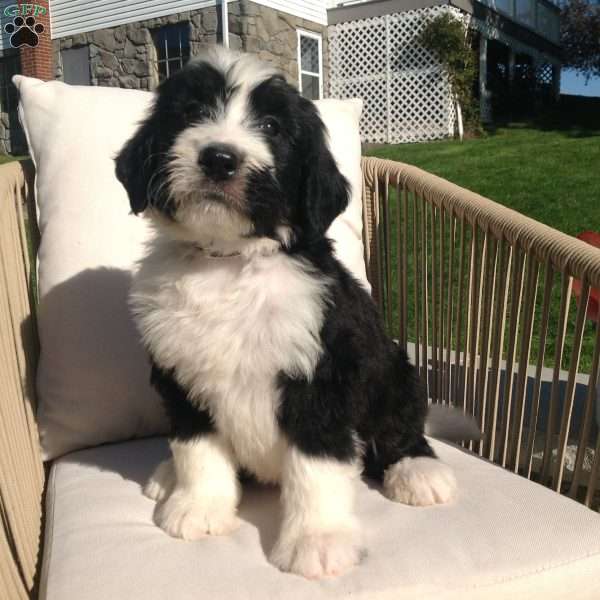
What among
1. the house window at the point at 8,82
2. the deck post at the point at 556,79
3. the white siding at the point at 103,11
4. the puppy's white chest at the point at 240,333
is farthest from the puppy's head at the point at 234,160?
the deck post at the point at 556,79

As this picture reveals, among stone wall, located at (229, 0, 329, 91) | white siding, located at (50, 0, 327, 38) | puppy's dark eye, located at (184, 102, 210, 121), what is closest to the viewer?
puppy's dark eye, located at (184, 102, 210, 121)

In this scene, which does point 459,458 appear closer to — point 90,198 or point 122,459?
point 122,459

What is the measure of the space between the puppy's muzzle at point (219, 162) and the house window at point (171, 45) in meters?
12.6

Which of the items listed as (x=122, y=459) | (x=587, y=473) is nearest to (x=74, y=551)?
Result: (x=122, y=459)

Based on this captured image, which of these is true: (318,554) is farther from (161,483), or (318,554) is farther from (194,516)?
(161,483)

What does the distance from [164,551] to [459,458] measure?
3.28 ft

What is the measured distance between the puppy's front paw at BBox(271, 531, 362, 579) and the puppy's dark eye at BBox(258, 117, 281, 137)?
1054 millimetres

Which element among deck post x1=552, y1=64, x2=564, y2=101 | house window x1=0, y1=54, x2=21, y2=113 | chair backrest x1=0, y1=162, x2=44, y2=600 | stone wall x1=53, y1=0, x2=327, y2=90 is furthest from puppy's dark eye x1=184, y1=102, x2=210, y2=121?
deck post x1=552, y1=64, x2=564, y2=101

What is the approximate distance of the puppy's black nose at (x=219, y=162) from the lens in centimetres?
174

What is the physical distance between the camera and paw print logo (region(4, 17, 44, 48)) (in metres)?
14.9

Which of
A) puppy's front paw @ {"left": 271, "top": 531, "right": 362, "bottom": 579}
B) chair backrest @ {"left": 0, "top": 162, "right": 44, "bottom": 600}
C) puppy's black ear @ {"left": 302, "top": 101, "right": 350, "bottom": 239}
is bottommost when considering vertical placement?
puppy's front paw @ {"left": 271, "top": 531, "right": 362, "bottom": 579}

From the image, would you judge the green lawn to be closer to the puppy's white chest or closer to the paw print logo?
the puppy's white chest

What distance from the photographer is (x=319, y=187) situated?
1917 millimetres

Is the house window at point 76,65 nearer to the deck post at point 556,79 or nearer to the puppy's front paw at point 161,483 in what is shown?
the deck post at point 556,79
